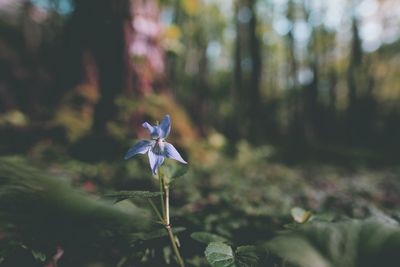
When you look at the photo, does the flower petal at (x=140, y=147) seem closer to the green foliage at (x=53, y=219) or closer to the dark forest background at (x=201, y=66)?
the green foliage at (x=53, y=219)

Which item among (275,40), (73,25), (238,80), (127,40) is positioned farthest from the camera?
(275,40)

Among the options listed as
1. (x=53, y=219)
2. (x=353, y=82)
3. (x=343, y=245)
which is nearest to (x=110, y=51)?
(x=53, y=219)

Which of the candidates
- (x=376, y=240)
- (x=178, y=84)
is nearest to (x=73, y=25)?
(x=376, y=240)

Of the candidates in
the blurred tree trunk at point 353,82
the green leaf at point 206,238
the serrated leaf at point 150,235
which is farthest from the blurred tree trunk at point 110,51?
the blurred tree trunk at point 353,82

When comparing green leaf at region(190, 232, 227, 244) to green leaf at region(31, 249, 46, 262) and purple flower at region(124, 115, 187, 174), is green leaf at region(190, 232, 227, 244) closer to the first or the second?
purple flower at region(124, 115, 187, 174)

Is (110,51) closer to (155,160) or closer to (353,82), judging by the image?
(155,160)

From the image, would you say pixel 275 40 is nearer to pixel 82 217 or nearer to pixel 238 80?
pixel 238 80
